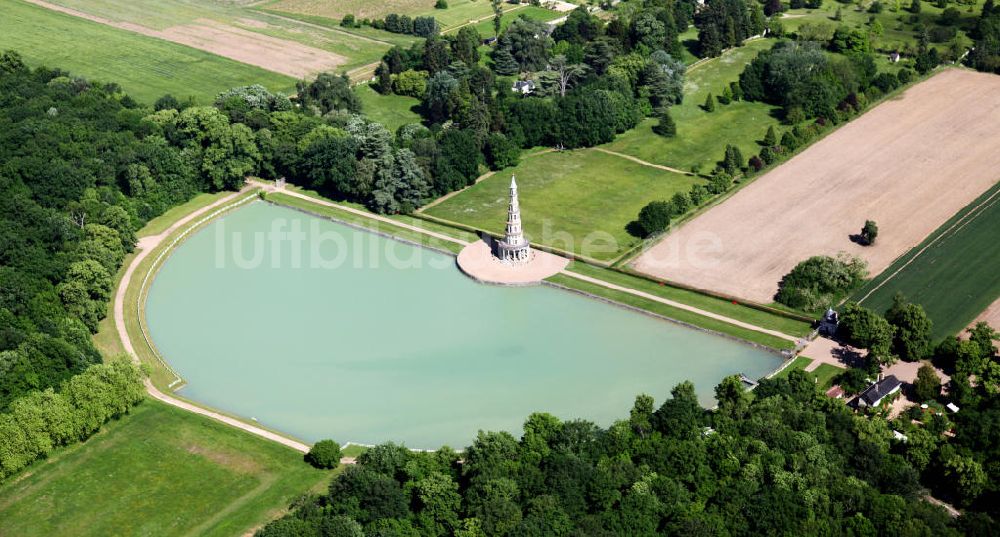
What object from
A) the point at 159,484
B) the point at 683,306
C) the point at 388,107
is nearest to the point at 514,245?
the point at 683,306

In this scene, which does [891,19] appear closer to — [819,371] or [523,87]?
[523,87]

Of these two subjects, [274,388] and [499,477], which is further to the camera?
[274,388]

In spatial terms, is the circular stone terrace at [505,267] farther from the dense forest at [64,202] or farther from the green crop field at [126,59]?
the green crop field at [126,59]

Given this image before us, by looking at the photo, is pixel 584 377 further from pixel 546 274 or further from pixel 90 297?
pixel 90 297

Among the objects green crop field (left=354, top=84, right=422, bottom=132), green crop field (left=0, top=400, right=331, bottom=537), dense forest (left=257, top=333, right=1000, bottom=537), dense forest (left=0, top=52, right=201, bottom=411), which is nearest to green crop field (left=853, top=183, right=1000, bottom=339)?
dense forest (left=257, top=333, right=1000, bottom=537)

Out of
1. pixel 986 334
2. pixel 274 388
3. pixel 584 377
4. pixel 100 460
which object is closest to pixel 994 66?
pixel 986 334

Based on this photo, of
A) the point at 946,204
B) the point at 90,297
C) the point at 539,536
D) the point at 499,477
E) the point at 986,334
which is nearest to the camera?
the point at 539,536

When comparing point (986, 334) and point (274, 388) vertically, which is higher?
point (986, 334)

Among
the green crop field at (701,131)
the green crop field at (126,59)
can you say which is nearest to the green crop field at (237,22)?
the green crop field at (126,59)
